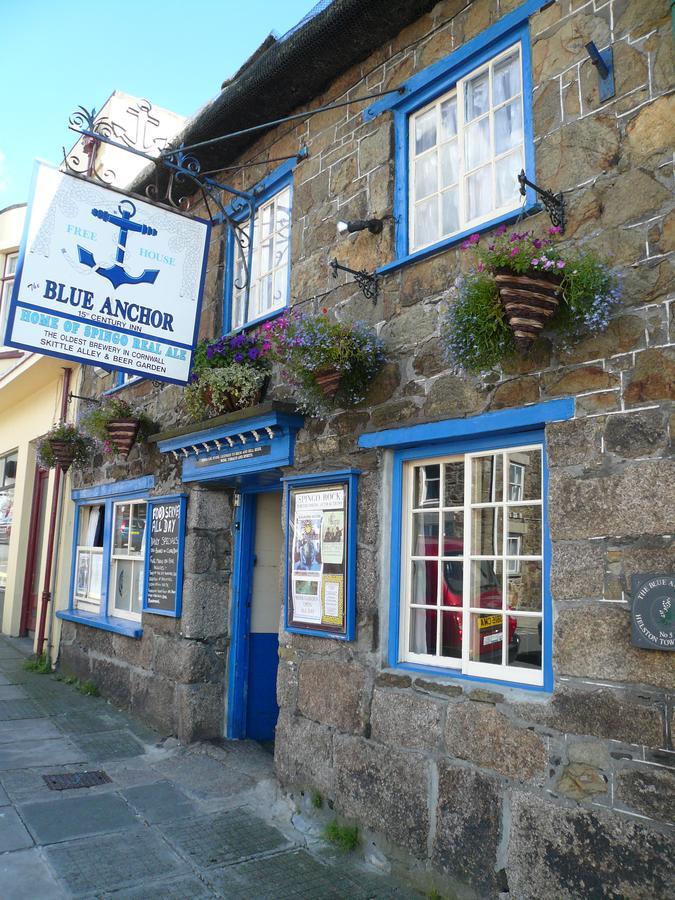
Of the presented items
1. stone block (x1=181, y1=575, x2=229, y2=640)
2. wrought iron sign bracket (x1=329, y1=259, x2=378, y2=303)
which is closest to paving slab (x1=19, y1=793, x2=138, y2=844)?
stone block (x1=181, y1=575, x2=229, y2=640)

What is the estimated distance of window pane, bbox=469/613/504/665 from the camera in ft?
14.3

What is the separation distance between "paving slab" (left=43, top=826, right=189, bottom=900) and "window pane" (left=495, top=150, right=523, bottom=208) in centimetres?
461

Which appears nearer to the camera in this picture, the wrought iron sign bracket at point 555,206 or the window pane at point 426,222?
the wrought iron sign bracket at point 555,206

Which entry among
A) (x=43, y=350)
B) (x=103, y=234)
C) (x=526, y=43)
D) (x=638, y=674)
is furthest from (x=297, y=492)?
(x=526, y=43)

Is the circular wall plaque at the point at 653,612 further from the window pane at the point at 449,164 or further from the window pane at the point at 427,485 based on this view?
the window pane at the point at 449,164

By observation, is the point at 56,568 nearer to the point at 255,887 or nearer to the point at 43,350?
the point at 43,350

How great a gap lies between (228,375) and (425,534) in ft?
8.28

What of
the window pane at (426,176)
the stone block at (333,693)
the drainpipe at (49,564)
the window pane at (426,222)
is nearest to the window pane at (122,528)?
the drainpipe at (49,564)

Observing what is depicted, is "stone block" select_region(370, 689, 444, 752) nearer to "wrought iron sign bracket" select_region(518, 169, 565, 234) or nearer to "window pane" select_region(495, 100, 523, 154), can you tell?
"wrought iron sign bracket" select_region(518, 169, 565, 234)

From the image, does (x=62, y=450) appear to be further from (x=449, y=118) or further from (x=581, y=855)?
(x=581, y=855)

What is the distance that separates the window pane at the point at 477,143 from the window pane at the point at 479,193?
81mm

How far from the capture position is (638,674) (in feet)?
11.4

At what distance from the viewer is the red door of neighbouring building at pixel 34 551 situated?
514 inches

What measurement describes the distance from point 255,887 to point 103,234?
4651 millimetres
